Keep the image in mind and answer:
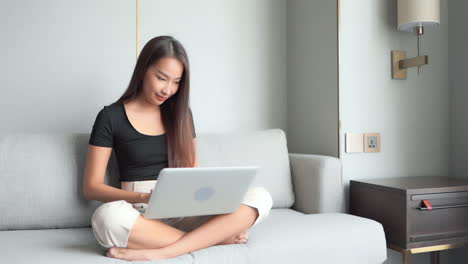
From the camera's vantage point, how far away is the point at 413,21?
194 centimetres

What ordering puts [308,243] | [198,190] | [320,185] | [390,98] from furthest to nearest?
[390,98]
[320,185]
[308,243]
[198,190]

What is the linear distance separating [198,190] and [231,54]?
1.28 m

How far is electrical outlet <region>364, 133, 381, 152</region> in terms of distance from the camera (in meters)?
2.04

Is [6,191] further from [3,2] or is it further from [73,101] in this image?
[3,2]

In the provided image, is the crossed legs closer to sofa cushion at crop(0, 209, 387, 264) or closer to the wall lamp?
sofa cushion at crop(0, 209, 387, 264)

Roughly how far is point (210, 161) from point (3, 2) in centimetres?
117

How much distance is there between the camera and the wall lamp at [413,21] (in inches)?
75.9

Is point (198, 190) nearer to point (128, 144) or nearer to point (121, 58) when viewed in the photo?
point (128, 144)

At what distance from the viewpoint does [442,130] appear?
7.17ft

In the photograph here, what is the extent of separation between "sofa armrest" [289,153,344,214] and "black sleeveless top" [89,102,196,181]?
679 millimetres

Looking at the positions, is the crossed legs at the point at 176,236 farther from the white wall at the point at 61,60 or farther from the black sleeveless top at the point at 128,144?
the white wall at the point at 61,60

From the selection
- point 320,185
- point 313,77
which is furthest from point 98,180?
point 313,77

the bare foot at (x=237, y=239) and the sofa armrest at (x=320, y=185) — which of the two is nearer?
the bare foot at (x=237, y=239)

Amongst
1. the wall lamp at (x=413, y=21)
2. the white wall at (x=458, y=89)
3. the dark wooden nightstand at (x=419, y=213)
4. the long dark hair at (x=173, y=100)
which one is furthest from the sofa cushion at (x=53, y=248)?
the white wall at (x=458, y=89)
